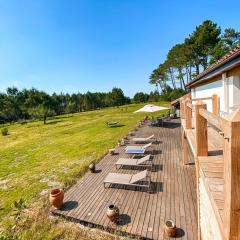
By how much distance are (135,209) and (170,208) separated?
121 centimetres

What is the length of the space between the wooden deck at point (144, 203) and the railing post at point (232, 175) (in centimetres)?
423

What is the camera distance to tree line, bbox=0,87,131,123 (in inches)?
1822

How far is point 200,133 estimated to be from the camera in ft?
11.4

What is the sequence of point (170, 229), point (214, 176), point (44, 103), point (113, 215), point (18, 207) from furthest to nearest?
A: point (44, 103), point (18, 207), point (113, 215), point (170, 229), point (214, 176)

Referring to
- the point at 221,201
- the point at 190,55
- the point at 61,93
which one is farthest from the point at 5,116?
the point at 221,201

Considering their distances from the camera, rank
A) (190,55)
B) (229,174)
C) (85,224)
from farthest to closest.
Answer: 1. (190,55)
2. (85,224)
3. (229,174)

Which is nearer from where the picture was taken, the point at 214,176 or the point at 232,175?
the point at 232,175

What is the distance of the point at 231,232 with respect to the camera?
168cm

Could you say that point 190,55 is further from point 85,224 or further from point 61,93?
point 61,93

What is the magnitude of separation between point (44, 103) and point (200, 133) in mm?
48093

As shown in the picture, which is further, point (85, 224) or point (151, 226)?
point (85, 224)

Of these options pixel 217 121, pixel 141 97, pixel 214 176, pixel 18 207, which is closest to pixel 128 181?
pixel 18 207

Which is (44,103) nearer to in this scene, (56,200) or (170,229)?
(56,200)

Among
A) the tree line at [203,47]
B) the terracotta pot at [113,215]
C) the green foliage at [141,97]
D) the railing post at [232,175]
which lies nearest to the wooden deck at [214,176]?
the railing post at [232,175]
